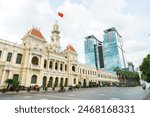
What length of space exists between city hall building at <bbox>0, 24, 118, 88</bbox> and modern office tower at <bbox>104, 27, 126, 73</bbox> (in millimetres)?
72764

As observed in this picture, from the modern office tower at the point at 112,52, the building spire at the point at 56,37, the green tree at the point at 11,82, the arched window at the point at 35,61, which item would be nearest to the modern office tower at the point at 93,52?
the modern office tower at the point at 112,52

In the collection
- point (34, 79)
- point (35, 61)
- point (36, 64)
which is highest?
point (35, 61)

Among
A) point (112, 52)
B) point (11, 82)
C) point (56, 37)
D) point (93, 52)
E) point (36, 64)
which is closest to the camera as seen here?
point (11, 82)

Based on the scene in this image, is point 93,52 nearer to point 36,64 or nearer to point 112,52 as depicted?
point 112,52

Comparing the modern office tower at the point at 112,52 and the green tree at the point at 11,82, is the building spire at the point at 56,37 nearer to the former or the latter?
the green tree at the point at 11,82

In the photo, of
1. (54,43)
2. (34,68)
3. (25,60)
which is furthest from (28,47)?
(54,43)

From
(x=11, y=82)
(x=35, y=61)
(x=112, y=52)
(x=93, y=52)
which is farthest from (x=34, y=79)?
(x=93, y=52)

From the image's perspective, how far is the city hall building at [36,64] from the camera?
23556 mm

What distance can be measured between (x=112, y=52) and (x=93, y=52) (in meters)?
23.2

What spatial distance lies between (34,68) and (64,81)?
38.7 ft

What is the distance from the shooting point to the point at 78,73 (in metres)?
42.5

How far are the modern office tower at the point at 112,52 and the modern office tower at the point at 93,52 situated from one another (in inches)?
355

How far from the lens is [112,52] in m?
110

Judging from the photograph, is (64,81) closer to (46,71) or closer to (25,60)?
(46,71)
